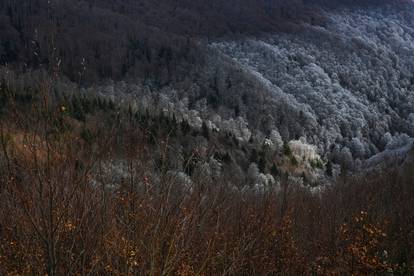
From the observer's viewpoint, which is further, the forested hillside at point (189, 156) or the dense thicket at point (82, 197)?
the forested hillside at point (189, 156)

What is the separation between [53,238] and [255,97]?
150 meters

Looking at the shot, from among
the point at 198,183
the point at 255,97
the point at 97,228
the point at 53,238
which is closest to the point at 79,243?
the point at 97,228

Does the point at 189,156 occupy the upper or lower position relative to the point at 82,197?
upper

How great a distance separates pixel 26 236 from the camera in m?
5.36

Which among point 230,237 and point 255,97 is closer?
point 230,237

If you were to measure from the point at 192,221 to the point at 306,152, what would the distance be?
5076 inches

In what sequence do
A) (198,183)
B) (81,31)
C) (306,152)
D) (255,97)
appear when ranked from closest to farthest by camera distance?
(198,183)
(306,152)
(255,97)
(81,31)

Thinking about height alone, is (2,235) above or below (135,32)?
above

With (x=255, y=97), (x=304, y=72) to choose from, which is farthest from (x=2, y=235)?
A: (x=304, y=72)

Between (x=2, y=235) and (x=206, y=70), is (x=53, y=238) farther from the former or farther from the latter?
(x=206, y=70)

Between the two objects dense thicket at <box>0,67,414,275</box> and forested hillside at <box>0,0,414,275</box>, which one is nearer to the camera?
dense thicket at <box>0,67,414,275</box>

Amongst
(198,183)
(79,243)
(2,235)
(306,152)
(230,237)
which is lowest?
(306,152)

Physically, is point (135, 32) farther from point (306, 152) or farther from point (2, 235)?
point (2, 235)

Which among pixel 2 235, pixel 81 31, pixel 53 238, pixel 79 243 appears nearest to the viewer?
pixel 53 238
